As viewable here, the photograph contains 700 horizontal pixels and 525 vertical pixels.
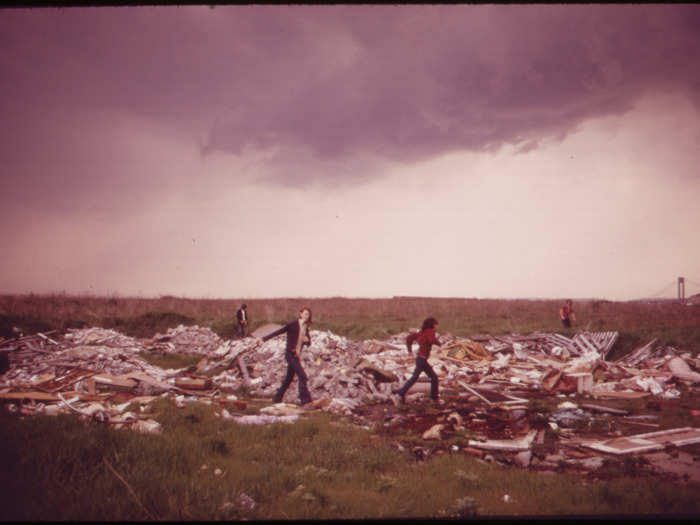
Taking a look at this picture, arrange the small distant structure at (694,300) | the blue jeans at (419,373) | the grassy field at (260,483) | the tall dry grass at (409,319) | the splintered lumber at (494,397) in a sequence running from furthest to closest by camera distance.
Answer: the small distant structure at (694,300) → the tall dry grass at (409,319) → the splintered lumber at (494,397) → the blue jeans at (419,373) → the grassy field at (260,483)

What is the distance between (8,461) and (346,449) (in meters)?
3.84

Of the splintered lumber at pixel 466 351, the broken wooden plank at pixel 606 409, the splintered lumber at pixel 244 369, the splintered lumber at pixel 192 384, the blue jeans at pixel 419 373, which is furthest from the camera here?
the splintered lumber at pixel 466 351

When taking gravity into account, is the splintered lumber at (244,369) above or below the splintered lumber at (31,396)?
below

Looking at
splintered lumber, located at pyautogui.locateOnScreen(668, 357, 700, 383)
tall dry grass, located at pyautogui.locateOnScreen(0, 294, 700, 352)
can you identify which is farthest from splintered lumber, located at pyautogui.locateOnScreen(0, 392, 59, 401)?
splintered lumber, located at pyautogui.locateOnScreen(668, 357, 700, 383)

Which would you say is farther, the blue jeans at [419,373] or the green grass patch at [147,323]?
the green grass patch at [147,323]

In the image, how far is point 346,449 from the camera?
19.6 feet

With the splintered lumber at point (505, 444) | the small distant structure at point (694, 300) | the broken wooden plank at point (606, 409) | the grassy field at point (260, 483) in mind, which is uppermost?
the small distant structure at point (694, 300)

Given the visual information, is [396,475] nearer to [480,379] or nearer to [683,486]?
[683,486]

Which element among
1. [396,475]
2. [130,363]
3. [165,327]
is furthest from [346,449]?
[165,327]

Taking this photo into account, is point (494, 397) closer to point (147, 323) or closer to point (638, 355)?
point (638, 355)

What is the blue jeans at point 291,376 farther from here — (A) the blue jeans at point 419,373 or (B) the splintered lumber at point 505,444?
(B) the splintered lumber at point 505,444

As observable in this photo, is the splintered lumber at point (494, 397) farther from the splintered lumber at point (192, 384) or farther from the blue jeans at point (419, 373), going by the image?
the splintered lumber at point (192, 384)

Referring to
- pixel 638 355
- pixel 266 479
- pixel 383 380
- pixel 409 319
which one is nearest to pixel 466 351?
pixel 383 380

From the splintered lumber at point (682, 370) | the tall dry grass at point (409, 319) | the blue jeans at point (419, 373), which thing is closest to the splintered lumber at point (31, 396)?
the blue jeans at point (419, 373)
